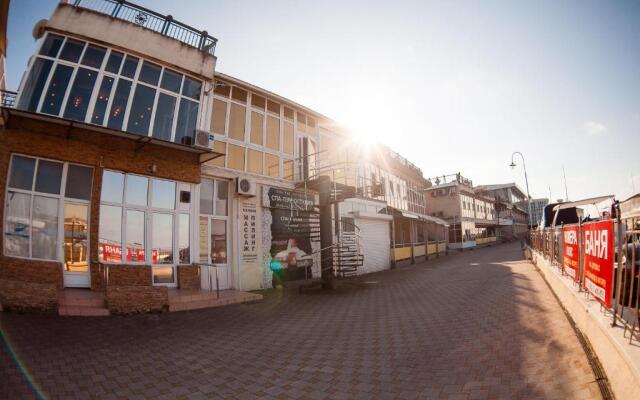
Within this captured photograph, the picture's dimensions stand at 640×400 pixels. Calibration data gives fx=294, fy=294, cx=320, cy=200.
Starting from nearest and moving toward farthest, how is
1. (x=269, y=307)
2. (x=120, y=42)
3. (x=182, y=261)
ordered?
1. (x=269, y=307)
2. (x=120, y=42)
3. (x=182, y=261)

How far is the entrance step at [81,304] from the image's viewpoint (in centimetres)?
658

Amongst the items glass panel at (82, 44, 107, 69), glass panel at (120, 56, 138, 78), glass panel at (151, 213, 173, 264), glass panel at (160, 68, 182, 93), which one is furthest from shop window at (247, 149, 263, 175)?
glass panel at (82, 44, 107, 69)

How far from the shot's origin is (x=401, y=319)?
680 cm

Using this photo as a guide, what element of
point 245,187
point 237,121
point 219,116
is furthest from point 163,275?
point 237,121

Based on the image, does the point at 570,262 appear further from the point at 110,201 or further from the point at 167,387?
the point at 110,201

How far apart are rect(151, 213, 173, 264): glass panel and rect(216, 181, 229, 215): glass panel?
1748 millimetres

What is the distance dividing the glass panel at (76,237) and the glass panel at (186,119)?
353 cm

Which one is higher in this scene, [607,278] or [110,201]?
[110,201]

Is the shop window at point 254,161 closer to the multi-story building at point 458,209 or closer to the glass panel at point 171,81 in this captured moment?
the glass panel at point 171,81

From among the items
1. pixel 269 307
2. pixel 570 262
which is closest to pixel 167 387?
pixel 269 307

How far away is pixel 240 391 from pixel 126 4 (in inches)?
461

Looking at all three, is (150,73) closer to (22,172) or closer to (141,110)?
(141,110)

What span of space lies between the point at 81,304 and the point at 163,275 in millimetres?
2578

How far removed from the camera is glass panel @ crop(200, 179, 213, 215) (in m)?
Result: 10.6
